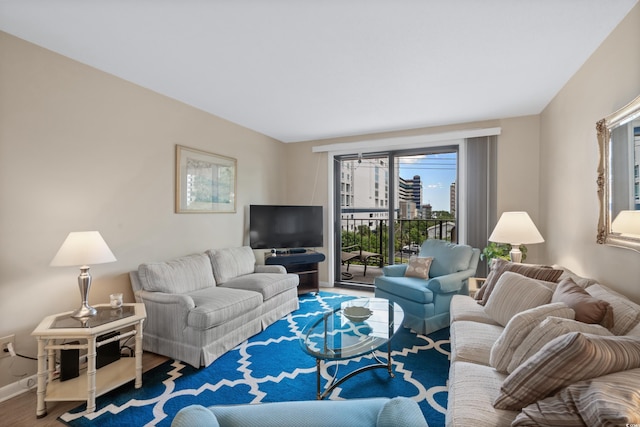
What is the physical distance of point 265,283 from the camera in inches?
131

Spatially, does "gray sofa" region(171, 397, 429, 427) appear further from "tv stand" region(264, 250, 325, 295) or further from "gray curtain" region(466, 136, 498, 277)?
"gray curtain" region(466, 136, 498, 277)

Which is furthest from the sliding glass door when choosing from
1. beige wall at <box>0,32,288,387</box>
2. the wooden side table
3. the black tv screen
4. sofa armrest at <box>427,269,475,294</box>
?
the wooden side table

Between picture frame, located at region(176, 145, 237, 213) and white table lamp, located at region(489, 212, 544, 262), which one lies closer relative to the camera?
white table lamp, located at region(489, 212, 544, 262)

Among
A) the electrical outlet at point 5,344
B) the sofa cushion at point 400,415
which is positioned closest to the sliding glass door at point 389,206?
the sofa cushion at point 400,415

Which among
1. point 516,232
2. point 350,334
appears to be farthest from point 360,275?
point 350,334

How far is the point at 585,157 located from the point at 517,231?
2.71ft

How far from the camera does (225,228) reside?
158 inches

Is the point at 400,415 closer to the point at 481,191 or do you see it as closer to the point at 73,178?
the point at 73,178

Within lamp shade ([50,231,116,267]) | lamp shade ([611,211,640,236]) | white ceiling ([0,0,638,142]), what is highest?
white ceiling ([0,0,638,142])

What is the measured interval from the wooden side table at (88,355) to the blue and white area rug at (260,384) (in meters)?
0.09

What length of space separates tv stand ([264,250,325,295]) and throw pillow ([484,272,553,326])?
2.57 meters

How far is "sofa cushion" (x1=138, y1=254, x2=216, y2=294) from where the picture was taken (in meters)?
2.70

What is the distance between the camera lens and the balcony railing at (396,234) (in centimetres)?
466

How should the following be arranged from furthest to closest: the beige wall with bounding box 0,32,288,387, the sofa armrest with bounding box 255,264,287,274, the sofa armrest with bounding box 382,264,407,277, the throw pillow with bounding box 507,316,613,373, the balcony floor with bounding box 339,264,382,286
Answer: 1. the balcony floor with bounding box 339,264,382,286
2. the sofa armrest with bounding box 255,264,287,274
3. the sofa armrest with bounding box 382,264,407,277
4. the beige wall with bounding box 0,32,288,387
5. the throw pillow with bounding box 507,316,613,373
